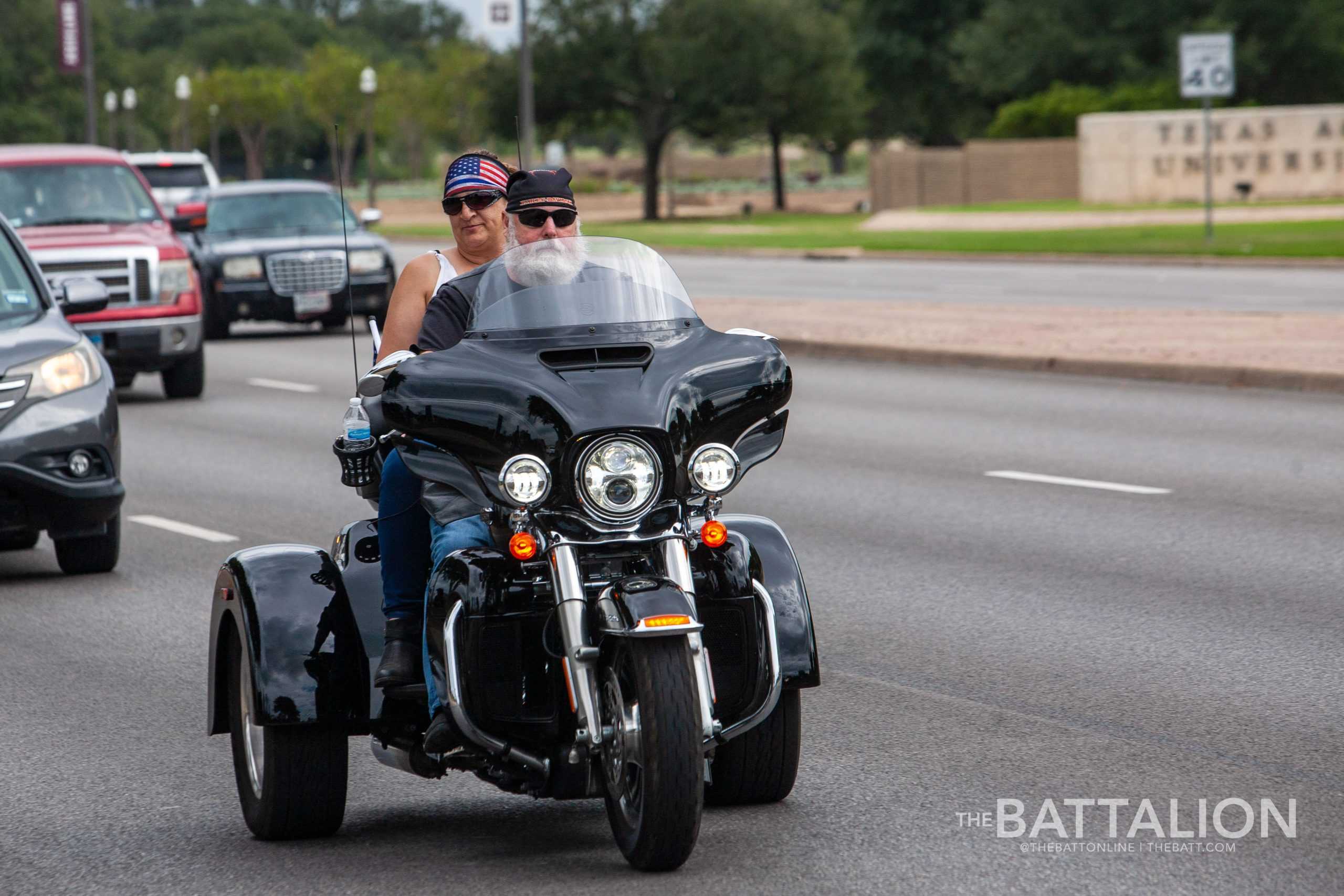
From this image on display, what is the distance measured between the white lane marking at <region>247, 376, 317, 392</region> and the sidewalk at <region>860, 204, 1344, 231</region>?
29.1 meters

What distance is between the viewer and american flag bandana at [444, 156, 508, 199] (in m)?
6.17

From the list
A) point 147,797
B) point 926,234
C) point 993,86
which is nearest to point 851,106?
point 993,86

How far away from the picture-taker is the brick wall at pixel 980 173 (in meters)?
65.1

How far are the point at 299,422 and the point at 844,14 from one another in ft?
267

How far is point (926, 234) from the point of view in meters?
47.1

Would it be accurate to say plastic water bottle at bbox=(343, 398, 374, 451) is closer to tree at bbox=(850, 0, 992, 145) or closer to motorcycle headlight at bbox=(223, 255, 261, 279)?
motorcycle headlight at bbox=(223, 255, 261, 279)

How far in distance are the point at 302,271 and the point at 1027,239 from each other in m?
21.5

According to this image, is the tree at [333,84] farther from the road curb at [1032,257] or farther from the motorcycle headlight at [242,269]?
the motorcycle headlight at [242,269]

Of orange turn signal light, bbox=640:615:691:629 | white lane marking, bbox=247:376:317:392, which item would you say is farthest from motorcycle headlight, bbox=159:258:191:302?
orange turn signal light, bbox=640:615:691:629

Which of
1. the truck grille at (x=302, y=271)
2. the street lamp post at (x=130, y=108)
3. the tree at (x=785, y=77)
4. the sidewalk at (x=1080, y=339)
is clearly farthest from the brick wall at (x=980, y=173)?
the truck grille at (x=302, y=271)

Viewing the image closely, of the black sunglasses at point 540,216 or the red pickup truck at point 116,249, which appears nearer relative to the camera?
the black sunglasses at point 540,216

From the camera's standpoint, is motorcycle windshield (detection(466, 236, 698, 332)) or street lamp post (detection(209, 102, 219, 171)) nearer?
motorcycle windshield (detection(466, 236, 698, 332))

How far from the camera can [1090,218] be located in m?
52.0

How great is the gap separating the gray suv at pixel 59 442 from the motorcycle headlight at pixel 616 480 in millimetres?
5113
